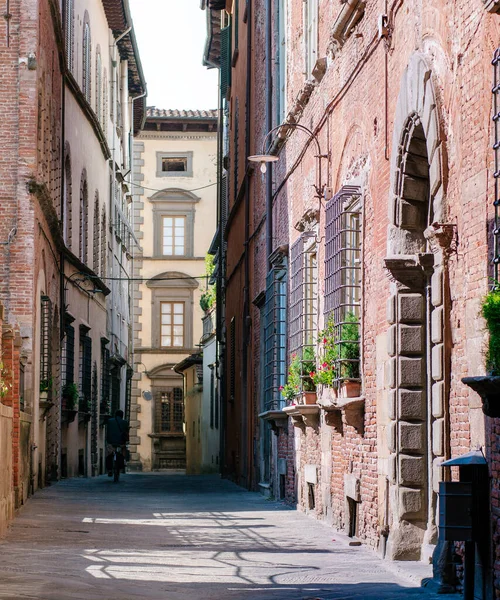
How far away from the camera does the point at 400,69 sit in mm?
10641

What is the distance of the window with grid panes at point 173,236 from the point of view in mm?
58344

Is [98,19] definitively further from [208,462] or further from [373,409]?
[373,409]

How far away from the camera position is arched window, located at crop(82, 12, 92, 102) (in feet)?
105

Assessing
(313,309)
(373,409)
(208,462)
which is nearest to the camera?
(373,409)

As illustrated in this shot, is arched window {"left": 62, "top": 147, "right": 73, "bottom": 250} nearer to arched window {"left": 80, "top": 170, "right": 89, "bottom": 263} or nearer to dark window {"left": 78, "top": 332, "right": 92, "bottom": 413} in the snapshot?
arched window {"left": 80, "top": 170, "right": 89, "bottom": 263}

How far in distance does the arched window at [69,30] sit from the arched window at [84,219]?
3.35 metres

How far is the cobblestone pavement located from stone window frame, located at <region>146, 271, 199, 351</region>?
40070mm

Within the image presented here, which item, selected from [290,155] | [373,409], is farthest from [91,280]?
[373,409]

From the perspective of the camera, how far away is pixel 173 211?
58031mm

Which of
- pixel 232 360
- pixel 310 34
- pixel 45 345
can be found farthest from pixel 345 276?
pixel 232 360

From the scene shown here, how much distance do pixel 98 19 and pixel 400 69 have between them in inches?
1071

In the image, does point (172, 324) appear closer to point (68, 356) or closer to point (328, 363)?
point (68, 356)

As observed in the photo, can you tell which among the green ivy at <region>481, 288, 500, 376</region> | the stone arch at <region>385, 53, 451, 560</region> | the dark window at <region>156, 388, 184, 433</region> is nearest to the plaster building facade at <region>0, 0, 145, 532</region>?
the stone arch at <region>385, 53, 451, 560</region>

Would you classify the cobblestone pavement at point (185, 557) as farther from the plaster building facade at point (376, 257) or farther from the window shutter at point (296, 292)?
the window shutter at point (296, 292)
